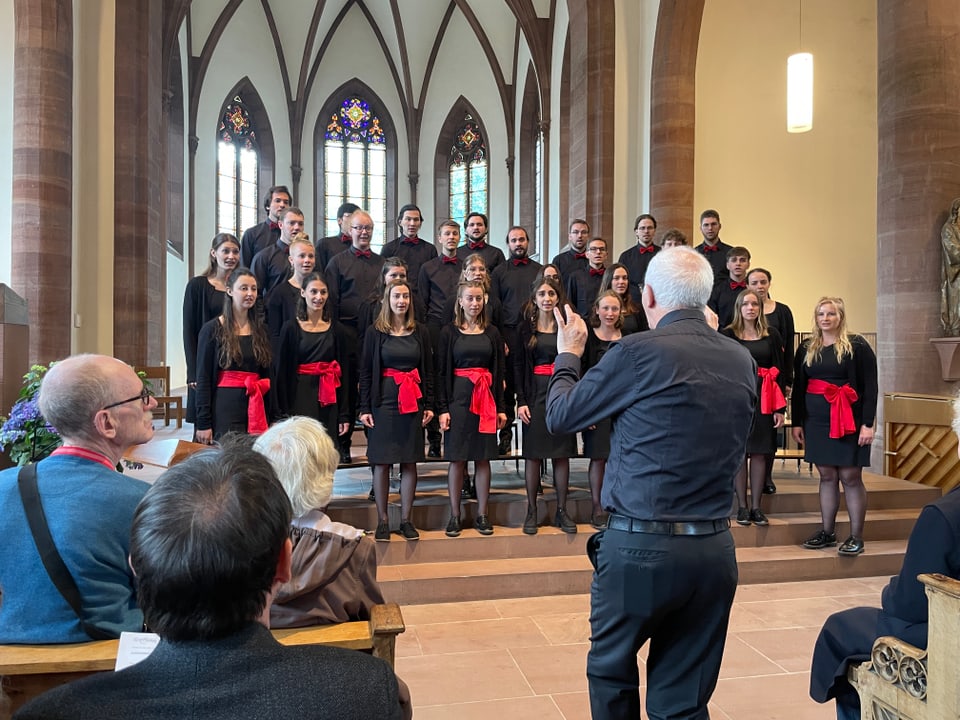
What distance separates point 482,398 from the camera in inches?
213

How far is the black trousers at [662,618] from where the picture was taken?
2201 millimetres

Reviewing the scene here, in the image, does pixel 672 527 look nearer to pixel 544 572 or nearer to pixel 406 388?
pixel 544 572

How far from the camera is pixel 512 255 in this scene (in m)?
7.25

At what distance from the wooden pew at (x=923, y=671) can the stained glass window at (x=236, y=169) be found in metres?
18.0

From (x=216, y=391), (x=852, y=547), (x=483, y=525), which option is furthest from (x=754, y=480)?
(x=216, y=391)

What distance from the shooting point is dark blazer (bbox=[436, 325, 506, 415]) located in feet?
18.1

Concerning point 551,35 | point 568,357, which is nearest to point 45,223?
point 568,357

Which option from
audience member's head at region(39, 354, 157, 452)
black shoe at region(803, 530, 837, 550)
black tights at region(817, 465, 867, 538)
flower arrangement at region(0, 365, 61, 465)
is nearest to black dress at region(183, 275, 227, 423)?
flower arrangement at region(0, 365, 61, 465)

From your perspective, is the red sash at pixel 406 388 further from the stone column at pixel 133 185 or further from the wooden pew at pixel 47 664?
the stone column at pixel 133 185

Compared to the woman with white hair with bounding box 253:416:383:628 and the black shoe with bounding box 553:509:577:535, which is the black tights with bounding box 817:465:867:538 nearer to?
the black shoe with bounding box 553:509:577:535

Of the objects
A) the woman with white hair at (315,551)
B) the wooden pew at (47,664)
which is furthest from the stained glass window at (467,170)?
the wooden pew at (47,664)

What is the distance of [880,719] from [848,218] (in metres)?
10.5

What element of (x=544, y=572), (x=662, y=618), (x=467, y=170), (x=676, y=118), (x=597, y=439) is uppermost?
(x=467, y=170)

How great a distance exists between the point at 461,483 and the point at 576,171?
24.0 feet
